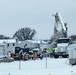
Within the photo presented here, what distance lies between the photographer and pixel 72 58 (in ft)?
106

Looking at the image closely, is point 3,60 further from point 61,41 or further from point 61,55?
point 61,41

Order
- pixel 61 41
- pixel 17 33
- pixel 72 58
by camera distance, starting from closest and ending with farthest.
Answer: pixel 72 58 → pixel 61 41 → pixel 17 33

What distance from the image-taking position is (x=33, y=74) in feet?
68.6

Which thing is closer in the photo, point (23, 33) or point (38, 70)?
point (38, 70)

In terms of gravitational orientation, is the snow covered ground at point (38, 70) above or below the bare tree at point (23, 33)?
below

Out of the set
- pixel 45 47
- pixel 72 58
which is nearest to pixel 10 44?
pixel 45 47

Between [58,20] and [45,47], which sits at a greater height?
[58,20]

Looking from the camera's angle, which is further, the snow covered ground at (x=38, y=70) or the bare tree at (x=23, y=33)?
the bare tree at (x=23, y=33)

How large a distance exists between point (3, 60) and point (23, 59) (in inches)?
145

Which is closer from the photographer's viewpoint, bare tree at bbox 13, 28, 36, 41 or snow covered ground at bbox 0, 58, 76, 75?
snow covered ground at bbox 0, 58, 76, 75

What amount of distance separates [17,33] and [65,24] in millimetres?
58194

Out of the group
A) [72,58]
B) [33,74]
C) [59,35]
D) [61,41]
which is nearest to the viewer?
[33,74]

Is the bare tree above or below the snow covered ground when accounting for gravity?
above

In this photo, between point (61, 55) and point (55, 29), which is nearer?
point (61, 55)
